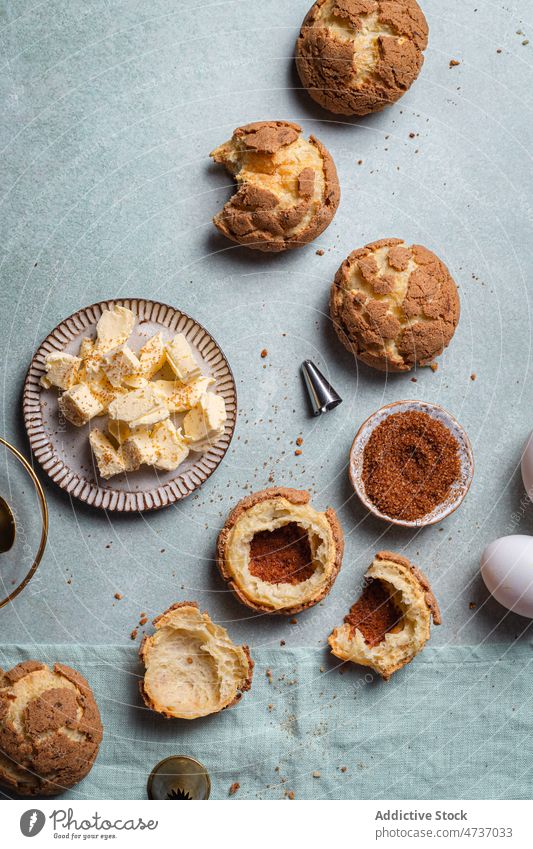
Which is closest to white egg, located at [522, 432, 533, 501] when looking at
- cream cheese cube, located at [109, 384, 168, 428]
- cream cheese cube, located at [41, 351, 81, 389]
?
cream cheese cube, located at [109, 384, 168, 428]

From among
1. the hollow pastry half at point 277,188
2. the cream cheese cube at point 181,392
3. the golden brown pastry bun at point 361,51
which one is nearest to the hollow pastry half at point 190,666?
the cream cheese cube at point 181,392

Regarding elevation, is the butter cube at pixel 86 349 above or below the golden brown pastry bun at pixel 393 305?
above

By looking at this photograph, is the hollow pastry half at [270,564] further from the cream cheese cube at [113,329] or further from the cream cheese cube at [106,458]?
the cream cheese cube at [113,329]

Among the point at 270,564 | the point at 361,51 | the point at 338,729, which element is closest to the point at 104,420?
the point at 270,564

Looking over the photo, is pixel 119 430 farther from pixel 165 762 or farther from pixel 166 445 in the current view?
pixel 165 762

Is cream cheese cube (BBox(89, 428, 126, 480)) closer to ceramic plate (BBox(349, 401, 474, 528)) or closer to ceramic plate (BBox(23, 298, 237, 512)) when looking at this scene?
ceramic plate (BBox(23, 298, 237, 512))
